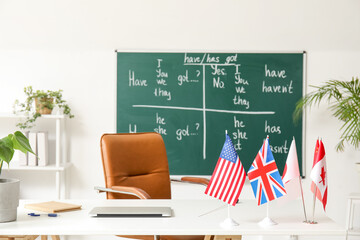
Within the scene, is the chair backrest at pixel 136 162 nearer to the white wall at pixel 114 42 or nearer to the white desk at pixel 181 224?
the white desk at pixel 181 224

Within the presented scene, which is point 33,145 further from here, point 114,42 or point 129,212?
point 129,212

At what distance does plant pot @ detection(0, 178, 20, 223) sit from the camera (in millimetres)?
1691

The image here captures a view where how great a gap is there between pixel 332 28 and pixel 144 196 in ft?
8.15

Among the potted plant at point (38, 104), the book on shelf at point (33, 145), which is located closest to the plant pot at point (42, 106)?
the potted plant at point (38, 104)

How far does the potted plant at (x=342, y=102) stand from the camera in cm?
364

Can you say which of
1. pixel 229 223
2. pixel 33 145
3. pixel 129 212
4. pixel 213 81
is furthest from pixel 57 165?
pixel 229 223

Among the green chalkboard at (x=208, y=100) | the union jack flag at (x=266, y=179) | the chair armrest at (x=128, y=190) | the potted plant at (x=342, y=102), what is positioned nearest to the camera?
the union jack flag at (x=266, y=179)

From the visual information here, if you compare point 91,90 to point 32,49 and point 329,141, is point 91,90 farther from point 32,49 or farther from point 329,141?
point 329,141

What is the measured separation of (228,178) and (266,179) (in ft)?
0.47

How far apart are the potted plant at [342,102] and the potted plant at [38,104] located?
6.41 feet

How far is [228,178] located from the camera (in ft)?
5.81

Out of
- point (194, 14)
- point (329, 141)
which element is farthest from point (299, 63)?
point (194, 14)

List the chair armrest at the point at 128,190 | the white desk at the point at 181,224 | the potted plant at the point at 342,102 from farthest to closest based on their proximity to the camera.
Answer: the potted plant at the point at 342,102
the chair armrest at the point at 128,190
the white desk at the point at 181,224

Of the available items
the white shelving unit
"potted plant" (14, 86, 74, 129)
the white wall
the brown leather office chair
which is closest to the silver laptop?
the brown leather office chair
